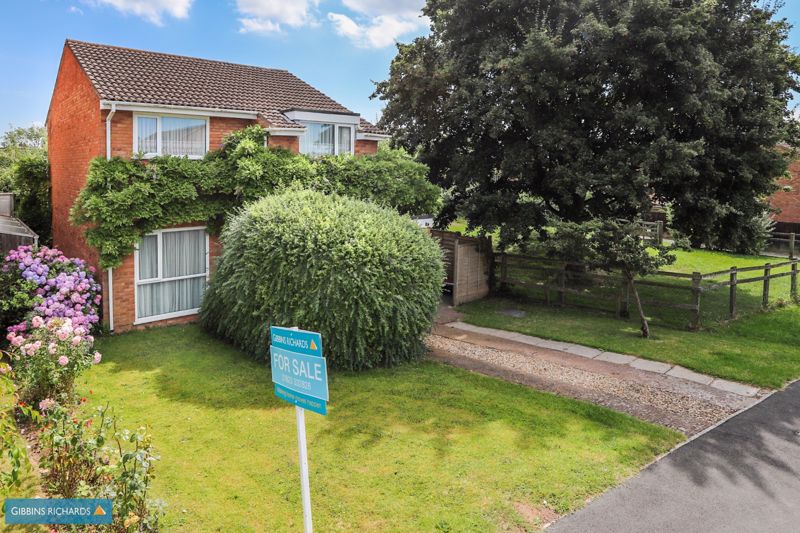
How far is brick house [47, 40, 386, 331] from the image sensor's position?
12.8m

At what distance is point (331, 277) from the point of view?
9914 millimetres

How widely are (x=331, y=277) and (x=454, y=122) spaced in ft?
32.5

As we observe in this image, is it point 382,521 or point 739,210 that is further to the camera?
point 739,210

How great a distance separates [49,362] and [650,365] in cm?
1082

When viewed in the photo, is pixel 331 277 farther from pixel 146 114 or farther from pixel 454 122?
pixel 454 122

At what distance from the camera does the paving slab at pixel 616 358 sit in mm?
11680

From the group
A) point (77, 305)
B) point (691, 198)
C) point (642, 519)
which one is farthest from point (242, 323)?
point (691, 198)

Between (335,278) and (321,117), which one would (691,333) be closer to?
(335,278)

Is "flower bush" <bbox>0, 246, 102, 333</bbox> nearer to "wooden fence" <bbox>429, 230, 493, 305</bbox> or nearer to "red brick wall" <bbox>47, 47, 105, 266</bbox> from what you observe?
"red brick wall" <bbox>47, 47, 105, 266</bbox>

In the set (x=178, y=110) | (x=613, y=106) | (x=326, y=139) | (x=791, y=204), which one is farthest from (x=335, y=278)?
(x=791, y=204)

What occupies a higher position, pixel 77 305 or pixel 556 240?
pixel 556 240

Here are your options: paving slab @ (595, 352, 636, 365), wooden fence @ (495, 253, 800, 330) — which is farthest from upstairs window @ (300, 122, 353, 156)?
paving slab @ (595, 352, 636, 365)

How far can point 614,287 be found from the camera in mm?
17422

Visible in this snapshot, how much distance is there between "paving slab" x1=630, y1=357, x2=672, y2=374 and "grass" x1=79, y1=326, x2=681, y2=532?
2.99 meters
